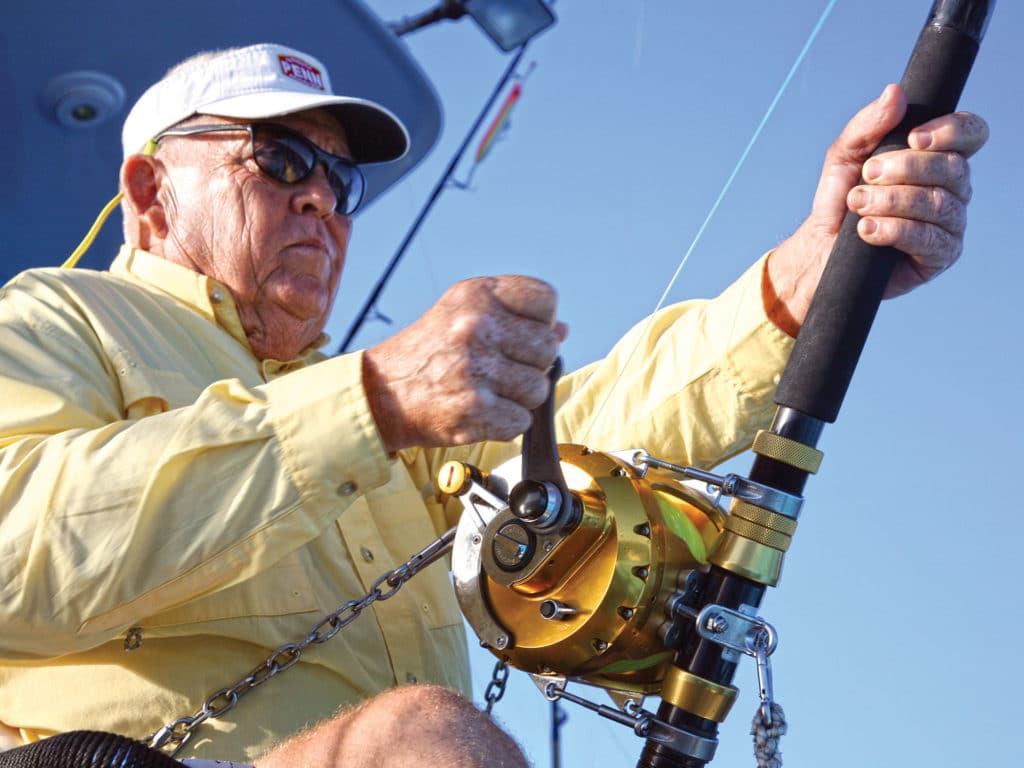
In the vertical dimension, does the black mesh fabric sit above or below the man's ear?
below

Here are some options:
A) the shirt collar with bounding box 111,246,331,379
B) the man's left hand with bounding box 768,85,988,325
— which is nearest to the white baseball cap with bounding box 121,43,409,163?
the shirt collar with bounding box 111,246,331,379

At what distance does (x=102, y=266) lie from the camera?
365 centimetres

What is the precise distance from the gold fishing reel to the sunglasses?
45.7 inches

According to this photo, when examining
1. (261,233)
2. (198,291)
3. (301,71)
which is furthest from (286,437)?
(301,71)

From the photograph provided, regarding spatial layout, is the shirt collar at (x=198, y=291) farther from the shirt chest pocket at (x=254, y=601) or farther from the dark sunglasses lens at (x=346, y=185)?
the shirt chest pocket at (x=254, y=601)

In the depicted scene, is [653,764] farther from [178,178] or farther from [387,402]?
[178,178]

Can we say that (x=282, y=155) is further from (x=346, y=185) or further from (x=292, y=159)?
(x=346, y=185)

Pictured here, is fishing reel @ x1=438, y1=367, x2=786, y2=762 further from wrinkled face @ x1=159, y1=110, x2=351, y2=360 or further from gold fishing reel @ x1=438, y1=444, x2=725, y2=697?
wrinkled face @ x1=159, y1=110, x2=351, y2=360

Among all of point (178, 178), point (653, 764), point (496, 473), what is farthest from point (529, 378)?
point (178, 178)

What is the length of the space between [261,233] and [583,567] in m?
1.19

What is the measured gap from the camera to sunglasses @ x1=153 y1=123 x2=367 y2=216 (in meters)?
2.38

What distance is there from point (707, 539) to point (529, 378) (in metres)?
0.26

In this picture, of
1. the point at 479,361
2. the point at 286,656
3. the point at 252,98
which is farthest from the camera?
the point at 252,98

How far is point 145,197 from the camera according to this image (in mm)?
2508
